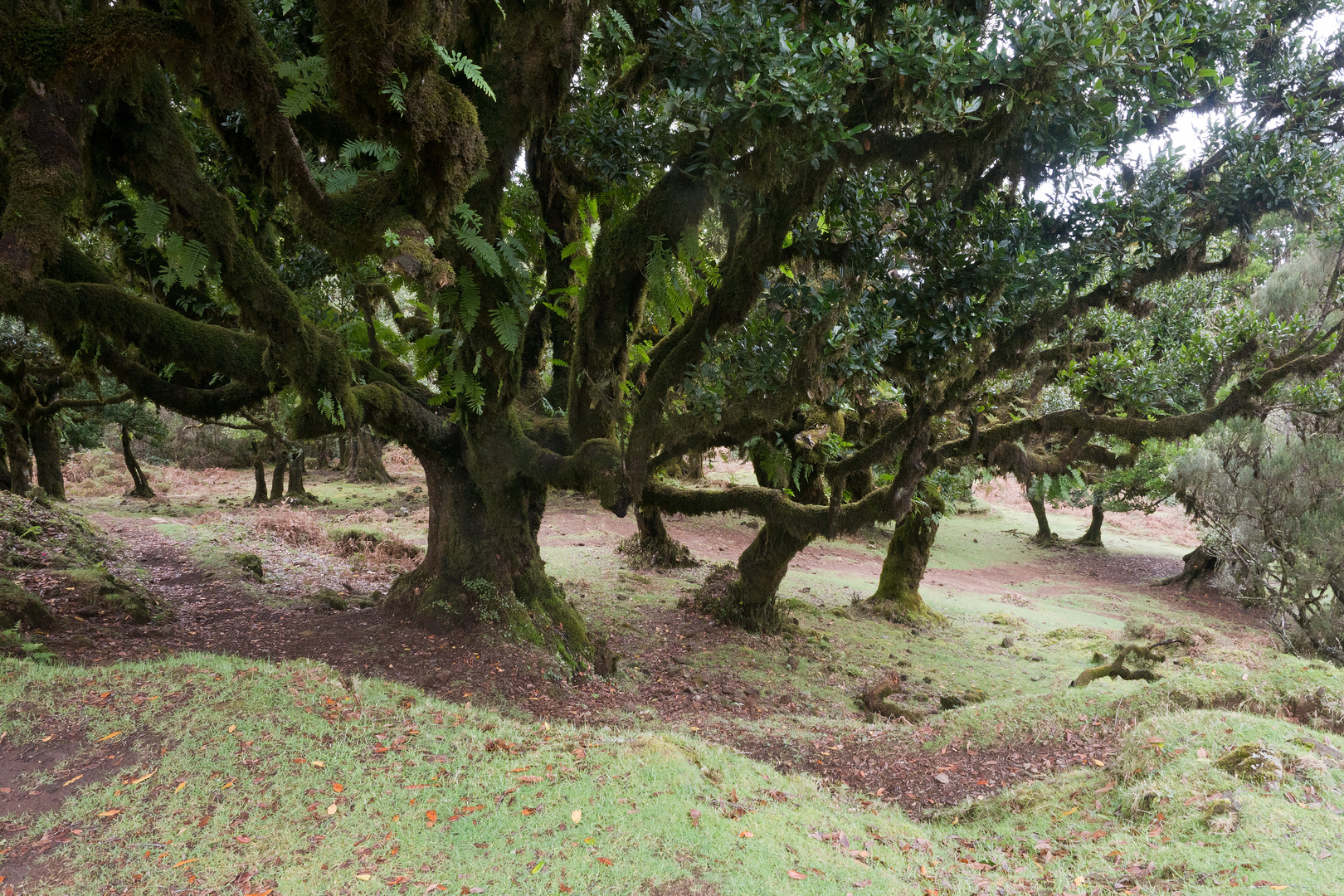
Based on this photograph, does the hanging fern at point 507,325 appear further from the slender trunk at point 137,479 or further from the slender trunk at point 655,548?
Answer: the slender trunk at point 137,479

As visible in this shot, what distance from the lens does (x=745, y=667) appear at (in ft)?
31.3

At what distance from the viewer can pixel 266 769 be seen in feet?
13.8

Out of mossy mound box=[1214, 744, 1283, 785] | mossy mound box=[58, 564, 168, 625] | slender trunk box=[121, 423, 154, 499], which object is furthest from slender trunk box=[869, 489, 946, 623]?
slender trunk box=[121, 423, 154, 499]

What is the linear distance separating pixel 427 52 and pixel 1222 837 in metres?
6.46

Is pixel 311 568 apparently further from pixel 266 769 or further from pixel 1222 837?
pixel 1222 837

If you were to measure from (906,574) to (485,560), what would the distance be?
9.18 m

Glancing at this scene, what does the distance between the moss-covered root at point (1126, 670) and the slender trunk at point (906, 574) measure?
4364 mm

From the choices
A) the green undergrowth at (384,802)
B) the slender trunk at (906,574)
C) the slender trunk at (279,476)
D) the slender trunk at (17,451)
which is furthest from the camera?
the slender trunk at (279,476)

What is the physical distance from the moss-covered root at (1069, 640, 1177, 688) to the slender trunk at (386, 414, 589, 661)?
589 centimetres

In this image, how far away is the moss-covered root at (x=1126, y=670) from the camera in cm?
797

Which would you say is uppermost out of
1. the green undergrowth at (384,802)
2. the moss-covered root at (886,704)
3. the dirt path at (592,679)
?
the green undergrowth at (384,802)

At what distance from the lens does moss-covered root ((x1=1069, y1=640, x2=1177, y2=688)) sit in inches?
314

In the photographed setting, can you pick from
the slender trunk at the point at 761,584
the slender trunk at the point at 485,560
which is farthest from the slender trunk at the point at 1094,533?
the slender trunk at the point at 485,560

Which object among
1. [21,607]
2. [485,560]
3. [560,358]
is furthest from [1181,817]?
[21,607]
